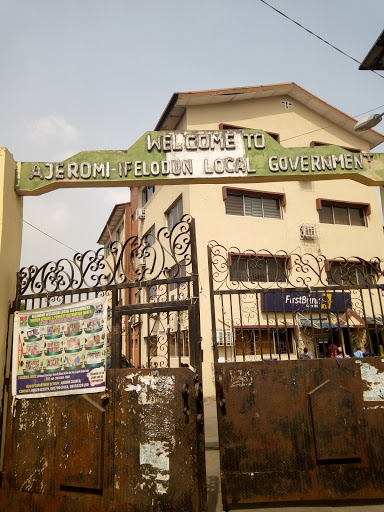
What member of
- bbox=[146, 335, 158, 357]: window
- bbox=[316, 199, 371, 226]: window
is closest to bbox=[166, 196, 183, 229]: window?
bbox=[316, 199, 371, 226]: window

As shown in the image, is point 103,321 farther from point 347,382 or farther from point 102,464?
point 347,382

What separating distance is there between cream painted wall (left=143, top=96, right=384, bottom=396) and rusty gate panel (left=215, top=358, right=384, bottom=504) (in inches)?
393

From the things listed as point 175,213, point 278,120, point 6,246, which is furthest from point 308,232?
point 6,246

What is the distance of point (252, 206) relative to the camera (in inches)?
681

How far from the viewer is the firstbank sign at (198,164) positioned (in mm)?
5504

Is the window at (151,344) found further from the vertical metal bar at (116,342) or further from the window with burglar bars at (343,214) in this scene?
the window with burglar bars at (343,214)

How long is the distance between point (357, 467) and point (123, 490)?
8.19ft

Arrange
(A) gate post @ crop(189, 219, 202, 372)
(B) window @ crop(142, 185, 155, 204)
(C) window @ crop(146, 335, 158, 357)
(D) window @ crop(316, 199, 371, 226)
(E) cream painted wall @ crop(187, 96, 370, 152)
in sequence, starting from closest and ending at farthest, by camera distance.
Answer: (A) gate post @ crop(189, 219, 202, 372) < (C) window @ crop(146, 335, 158, 357) < (E) cream painted wall @ crop(187, 96, 370, 152) < (D) window @ crop(316, 199, 371, 226) < (B) window @ crop(142, 185, 155, 204)

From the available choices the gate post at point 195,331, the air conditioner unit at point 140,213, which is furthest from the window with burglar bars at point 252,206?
the gate post at point 195,331

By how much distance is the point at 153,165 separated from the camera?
5.54 meters

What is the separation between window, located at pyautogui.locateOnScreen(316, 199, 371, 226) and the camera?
18562mm

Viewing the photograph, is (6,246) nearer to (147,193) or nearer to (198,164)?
(198,164)

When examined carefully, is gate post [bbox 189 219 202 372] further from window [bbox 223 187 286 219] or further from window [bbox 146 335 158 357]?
window [bbox 223 187 286 219]

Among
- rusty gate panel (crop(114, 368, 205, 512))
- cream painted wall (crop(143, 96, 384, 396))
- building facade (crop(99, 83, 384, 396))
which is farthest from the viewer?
cream painted wall (crop(143, 96, 384, 396))
